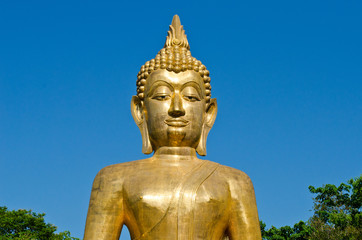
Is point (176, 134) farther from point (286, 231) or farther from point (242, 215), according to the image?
point (286, 231)

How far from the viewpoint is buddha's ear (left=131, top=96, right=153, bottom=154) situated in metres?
8.84

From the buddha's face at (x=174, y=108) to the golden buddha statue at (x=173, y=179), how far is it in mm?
16

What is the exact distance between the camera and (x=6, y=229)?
3256 cm

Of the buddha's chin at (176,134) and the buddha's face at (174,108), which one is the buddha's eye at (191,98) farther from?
the buddha's chin at (176,134)

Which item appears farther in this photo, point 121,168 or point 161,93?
point 161,93

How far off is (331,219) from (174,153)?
892 inches

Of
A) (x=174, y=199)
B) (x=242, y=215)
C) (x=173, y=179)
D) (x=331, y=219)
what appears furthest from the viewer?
(x=331, y=219)

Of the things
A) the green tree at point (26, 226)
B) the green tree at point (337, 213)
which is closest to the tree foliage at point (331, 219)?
the green tree at point (337, 213)

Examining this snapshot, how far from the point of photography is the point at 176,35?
945 centimetres

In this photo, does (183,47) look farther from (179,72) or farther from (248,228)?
(248,228)

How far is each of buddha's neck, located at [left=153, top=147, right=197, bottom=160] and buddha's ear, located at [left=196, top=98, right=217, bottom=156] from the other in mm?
272

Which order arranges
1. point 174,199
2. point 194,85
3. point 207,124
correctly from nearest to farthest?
point 174,199 → point 194,85 → point 207,124

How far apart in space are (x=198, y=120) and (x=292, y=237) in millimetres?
23881

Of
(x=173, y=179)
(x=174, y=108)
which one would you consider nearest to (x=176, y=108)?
(x=174, y=108)
